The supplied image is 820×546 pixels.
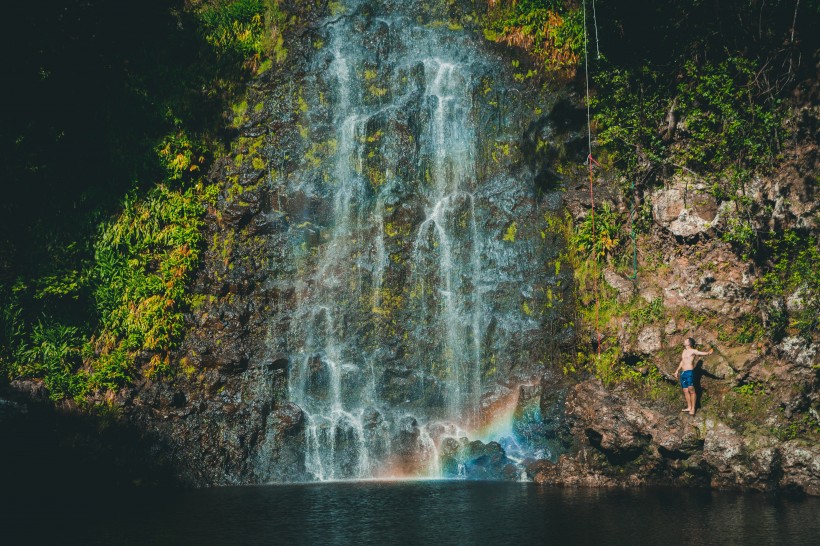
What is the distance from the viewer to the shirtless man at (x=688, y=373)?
13516 mm

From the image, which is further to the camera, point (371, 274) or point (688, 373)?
point (371, 274)

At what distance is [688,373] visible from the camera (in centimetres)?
1359

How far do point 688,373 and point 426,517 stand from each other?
5.92 metres

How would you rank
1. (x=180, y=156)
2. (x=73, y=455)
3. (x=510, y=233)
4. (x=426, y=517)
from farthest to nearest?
(x=180, y=156) < (x=510, y=233) < (x=73, y=455) < (x=426, y=517)

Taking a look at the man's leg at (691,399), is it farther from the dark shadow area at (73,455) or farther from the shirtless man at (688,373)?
the dark shadow area at (73,455)

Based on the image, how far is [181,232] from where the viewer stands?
17.5m

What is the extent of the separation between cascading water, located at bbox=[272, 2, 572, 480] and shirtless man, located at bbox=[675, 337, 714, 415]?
3.37 meters

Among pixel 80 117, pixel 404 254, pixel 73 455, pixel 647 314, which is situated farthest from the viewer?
pixel 80 117

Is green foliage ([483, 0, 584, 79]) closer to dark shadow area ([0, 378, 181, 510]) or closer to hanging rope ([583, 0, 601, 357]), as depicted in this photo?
hanging rope ([583, 0, 601, 357])

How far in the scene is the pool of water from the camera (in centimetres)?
973

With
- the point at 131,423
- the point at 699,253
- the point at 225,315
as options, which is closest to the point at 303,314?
the point at 225,315

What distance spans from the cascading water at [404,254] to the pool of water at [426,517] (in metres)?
2.31

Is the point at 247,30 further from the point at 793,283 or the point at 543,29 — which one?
the point at 793,283

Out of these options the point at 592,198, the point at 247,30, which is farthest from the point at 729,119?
the point at 247,30
